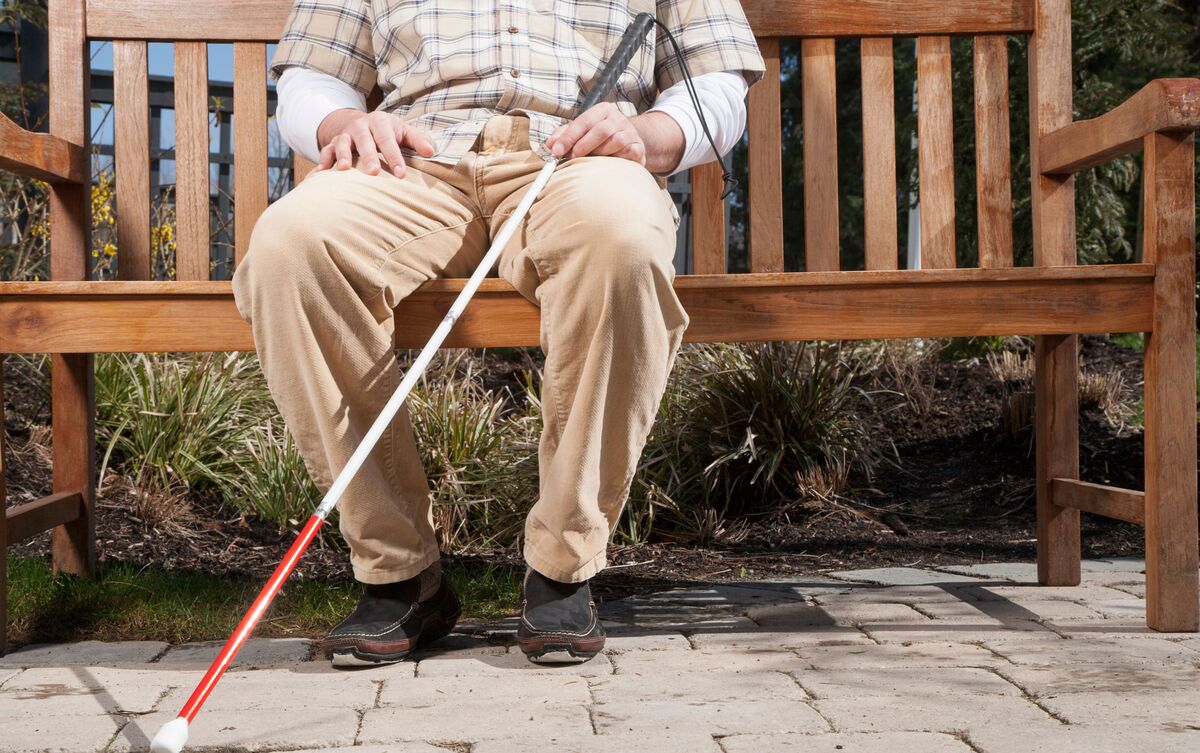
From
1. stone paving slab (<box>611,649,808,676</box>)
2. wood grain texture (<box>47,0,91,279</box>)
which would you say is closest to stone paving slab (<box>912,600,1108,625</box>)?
stone paving slab (<box>611,649,808,676</box>)

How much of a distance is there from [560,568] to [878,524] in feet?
5.46

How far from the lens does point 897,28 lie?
259 centimetres

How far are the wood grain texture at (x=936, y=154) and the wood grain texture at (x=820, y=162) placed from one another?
0.19m

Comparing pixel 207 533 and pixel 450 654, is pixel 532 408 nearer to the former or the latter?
pixel 207 533

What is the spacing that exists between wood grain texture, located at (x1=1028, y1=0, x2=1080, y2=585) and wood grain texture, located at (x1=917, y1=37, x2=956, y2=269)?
0.59 feet

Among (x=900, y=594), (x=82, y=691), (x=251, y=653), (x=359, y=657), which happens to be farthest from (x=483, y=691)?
(x=900, y=594)

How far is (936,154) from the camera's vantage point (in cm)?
257

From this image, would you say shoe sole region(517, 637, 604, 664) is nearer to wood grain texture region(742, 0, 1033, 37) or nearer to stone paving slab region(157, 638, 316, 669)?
stone paving slab region(157, 638, 316, 669)

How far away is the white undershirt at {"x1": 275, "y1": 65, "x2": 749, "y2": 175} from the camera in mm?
2160

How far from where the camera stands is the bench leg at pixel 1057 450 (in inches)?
99.5

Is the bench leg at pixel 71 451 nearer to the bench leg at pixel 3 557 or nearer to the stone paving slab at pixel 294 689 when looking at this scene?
the bench leg at pixel 3 557

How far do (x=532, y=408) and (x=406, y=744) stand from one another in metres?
2.25

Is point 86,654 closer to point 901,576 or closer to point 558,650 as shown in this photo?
point 558,650


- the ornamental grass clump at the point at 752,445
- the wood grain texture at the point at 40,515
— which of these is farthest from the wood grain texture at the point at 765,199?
the wood grain texture at the point at 40,515
